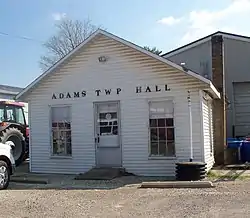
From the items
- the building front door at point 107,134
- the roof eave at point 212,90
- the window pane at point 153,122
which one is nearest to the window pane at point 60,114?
the building front door at point 107,134

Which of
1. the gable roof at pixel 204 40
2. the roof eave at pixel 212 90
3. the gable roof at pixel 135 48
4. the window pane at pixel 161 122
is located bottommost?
the window pane at pixel 161 122

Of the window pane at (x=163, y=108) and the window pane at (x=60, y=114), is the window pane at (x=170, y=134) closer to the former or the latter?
the window pane at (x=163, y=108)

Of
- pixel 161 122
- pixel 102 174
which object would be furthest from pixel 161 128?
pixel 102 174

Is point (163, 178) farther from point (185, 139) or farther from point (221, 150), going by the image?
point (221, 150)

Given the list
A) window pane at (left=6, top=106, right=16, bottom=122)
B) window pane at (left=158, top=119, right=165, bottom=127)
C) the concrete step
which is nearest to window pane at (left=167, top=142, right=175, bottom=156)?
window pane at (left=158, top=119, right=165, bottom=127)

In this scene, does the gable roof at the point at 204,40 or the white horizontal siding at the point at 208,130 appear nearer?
the white horizontal siding at the point at 208,130

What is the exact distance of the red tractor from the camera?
1867cm

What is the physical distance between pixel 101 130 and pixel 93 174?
1764mm

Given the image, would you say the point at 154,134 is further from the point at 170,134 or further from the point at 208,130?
the point at 208,130

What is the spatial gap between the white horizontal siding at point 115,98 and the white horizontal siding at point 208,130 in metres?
0.70

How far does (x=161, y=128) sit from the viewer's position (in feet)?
49.0

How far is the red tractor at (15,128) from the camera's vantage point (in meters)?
18.7

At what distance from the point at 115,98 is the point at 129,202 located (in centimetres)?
594

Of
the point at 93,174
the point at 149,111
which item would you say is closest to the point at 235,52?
the point at 149,111
